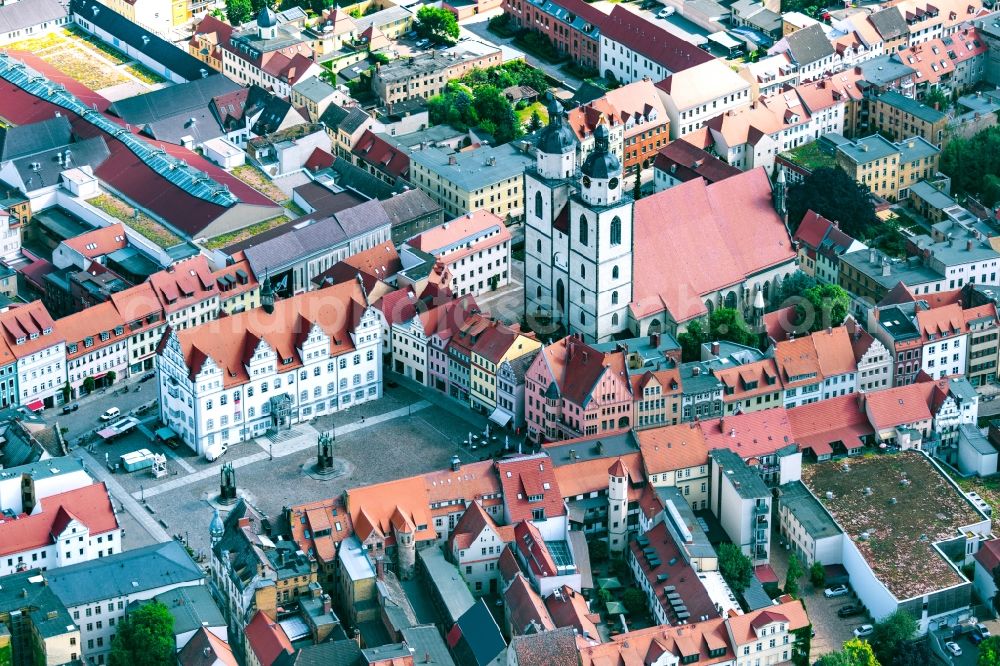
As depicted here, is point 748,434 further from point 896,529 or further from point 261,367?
point 261,367

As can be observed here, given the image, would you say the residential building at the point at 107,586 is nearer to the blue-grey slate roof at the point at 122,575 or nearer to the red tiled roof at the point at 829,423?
the blue-grey slate roof at the point at 122,575

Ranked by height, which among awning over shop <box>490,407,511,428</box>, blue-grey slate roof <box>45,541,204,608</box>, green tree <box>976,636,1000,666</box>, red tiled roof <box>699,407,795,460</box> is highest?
blue-grey slate roof <box>45,541,204,608</box>

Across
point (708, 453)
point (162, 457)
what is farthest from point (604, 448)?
point (162, 457)

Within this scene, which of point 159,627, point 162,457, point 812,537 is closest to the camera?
point 159,627

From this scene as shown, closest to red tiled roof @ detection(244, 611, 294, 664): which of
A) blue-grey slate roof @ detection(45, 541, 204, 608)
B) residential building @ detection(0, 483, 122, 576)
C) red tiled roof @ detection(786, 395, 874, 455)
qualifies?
blue-grey slate roof @ detection(45, 541, 204, 608)

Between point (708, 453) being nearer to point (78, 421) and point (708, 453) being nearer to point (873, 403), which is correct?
point (873, 403)

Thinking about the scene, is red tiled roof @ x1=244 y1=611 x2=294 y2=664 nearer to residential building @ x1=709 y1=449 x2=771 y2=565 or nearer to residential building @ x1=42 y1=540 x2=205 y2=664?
residential building @ x1=42 y1=540 x2=205 y2=664

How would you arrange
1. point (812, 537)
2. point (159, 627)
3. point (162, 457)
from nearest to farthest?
1. point (159, 627)
2. point (812, 537)
3. point (162, 457)

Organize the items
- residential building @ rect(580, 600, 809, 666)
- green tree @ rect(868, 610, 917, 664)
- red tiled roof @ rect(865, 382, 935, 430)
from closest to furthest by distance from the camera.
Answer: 1. residential building @ rect(580, 600, 809, 666)
2. green tree @ rect(868, 610, 917, 664)
3. red tiled roof @ rect(865, 382, 935, 430)
